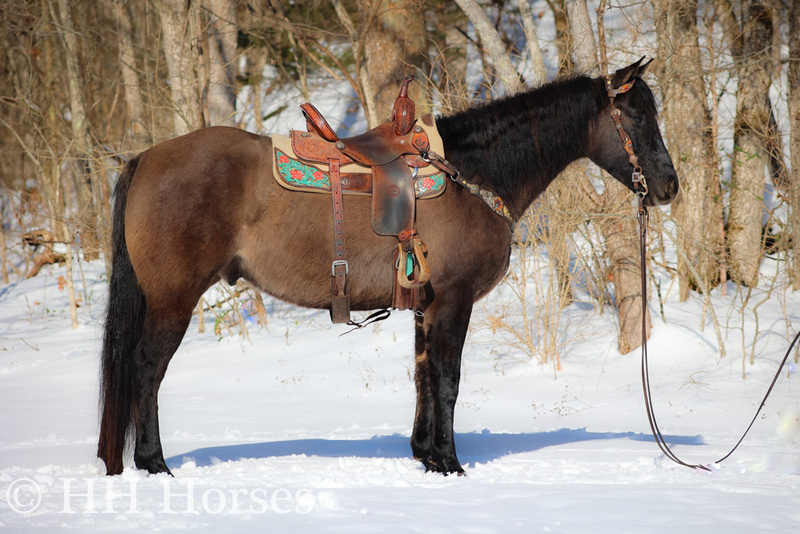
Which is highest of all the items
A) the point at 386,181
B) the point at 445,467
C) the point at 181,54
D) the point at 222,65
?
the point at 222,65

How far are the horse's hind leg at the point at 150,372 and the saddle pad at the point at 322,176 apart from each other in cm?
91

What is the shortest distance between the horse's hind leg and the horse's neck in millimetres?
1844

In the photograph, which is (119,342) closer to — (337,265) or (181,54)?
(337,265)

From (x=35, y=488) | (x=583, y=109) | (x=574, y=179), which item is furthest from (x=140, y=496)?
(x=574, y=179)

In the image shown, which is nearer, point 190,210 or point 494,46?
point 190,210

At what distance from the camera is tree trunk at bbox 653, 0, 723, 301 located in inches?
280

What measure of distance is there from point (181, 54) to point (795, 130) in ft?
23.9

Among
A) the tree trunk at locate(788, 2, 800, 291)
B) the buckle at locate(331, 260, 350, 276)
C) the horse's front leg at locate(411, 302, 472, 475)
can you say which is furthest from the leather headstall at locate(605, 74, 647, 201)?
the tree trunk at locate(788, 2, 800, 291)

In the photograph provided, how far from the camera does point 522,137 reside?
13.7ft

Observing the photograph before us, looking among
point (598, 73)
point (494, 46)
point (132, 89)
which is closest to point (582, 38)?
point (598, 73)

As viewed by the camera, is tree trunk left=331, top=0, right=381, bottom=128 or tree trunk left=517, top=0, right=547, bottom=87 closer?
tree trunk left=517, top=0, right=547, bottom=87

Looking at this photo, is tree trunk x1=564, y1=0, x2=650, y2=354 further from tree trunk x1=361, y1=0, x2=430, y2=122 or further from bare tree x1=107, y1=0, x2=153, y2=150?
bare tree x1=107, y1=0, x2=153, y2=150

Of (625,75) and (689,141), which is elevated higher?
(689,141)

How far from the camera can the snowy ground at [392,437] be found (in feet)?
10.0
